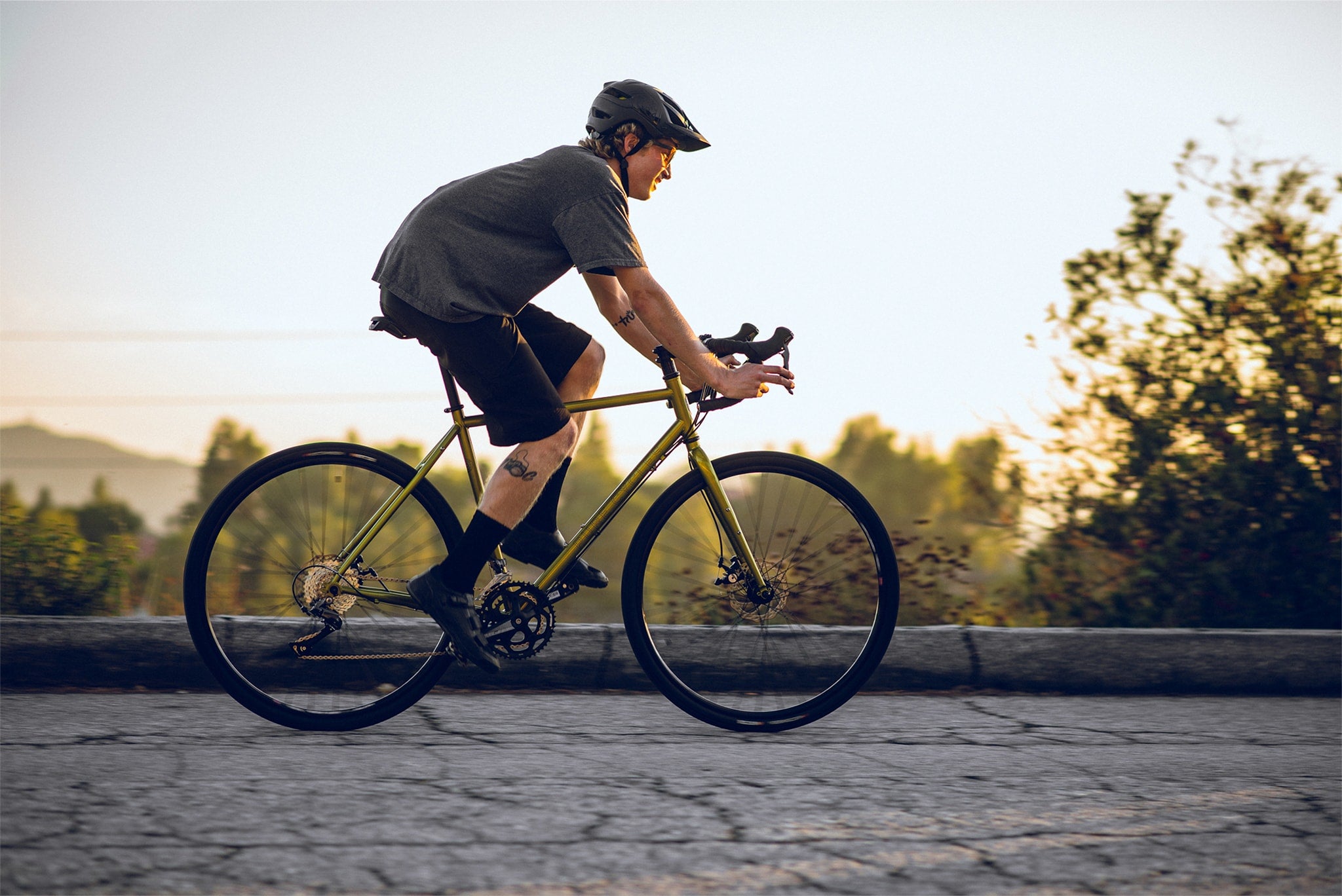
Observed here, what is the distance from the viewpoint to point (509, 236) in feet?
11.0

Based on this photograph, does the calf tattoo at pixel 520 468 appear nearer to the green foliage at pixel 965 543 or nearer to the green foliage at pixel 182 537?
the green foliage at pixel 182 537

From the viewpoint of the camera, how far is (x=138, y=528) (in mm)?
5672

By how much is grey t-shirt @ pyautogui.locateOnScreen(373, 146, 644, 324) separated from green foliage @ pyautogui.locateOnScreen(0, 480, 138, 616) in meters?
2.24

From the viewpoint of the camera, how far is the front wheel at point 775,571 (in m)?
3.64

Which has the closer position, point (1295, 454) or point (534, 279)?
point (534, 279)

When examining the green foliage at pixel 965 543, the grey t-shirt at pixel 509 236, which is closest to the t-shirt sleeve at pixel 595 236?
the grey t-shirt at pixel 509 236

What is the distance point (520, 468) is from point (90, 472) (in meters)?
6.98

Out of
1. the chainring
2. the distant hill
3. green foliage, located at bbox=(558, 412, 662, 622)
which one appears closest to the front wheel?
green foliage, located at bbox=(558, 412, 662, 622)

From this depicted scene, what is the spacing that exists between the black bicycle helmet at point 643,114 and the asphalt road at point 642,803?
1.84m

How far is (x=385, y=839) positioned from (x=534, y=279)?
164 centimetres

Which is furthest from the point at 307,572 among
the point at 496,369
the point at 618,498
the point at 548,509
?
the point at 618,498

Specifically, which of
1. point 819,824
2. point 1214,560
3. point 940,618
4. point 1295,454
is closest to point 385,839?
point 819,824

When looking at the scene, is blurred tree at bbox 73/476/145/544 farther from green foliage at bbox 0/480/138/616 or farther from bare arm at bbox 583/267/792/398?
bare arm at bbox 583/267/792/398

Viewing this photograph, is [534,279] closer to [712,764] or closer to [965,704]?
[712,764]
